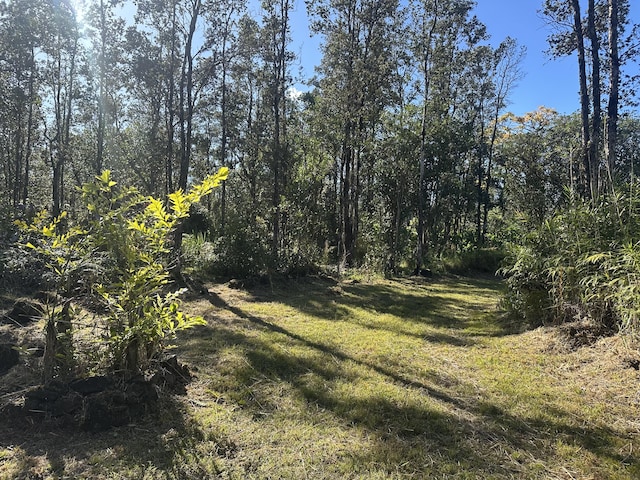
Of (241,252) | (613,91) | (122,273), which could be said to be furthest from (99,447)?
(613,91)

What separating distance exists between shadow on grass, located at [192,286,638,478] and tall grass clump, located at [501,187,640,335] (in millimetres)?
1423

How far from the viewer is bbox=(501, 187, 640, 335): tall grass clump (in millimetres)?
3693

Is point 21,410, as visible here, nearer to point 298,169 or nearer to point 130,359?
point 130,359

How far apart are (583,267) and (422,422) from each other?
112 inches

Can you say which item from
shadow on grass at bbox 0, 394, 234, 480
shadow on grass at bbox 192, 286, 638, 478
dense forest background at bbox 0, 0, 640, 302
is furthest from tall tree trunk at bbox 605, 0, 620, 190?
shadow on grass at bbox 0, 394, 234, 480

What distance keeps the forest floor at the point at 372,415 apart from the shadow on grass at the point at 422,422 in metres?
0.01

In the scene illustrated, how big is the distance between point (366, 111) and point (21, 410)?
1098 centimetres

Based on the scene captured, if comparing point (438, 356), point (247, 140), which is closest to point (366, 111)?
point (247, 140)

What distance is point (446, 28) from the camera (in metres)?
12.2

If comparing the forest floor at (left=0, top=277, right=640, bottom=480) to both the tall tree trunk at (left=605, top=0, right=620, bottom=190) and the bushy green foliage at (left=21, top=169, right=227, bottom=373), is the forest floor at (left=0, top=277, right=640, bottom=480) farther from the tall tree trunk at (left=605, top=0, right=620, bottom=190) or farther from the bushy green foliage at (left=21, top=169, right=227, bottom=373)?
the tall tree trunk at (left=605, top=0, right=620, bottom=190)

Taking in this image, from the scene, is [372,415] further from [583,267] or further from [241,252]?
[241,252]

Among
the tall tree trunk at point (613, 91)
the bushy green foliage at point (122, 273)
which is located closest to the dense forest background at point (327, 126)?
the tall tree trunk at point (613, 91)

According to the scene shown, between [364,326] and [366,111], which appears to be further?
[366,111]

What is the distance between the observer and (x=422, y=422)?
2.84 metres
